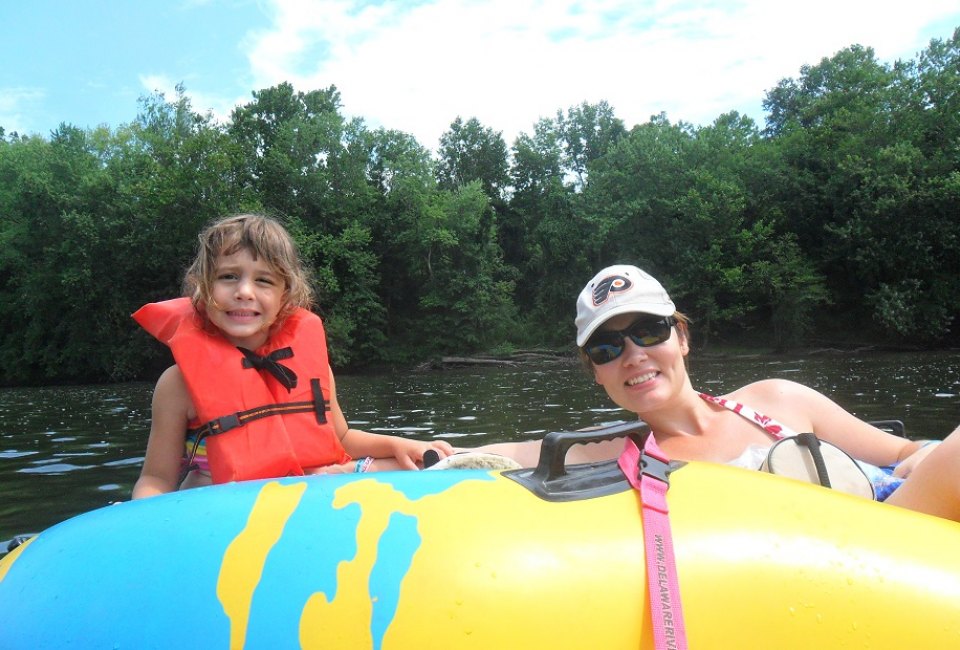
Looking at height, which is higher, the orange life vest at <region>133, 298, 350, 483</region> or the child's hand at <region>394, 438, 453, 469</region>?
the orange life vest at <region>133, 298, 350, 483</region>

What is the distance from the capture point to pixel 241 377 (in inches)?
95.2

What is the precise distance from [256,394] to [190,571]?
111cm

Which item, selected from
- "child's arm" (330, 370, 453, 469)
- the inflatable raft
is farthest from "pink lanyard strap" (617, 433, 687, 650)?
"child's arm" (330, 370, 453, 469)

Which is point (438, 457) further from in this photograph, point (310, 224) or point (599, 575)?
point (310, 224)

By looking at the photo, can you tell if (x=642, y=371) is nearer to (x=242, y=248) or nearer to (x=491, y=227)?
(x=242, y=248)

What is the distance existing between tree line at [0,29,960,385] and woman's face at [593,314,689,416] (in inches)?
967

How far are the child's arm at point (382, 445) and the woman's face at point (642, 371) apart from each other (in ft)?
2.32

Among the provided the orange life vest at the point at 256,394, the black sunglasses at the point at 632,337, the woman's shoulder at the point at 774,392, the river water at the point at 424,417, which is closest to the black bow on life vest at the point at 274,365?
the orange life vest at the point at 256,394

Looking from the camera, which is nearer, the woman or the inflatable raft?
the inflatable raft

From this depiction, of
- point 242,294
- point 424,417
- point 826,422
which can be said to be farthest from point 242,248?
point 424,417

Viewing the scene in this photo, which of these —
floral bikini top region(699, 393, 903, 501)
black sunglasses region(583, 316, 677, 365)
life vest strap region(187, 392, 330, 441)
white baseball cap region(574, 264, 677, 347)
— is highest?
white baseball cap region(574, 264, 677, 347)

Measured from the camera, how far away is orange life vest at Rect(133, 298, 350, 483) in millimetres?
2326

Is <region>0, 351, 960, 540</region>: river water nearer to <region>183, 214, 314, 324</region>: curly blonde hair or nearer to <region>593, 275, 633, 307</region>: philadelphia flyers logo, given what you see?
<region>183, 214, 314, 324</region>: curly blonde hair

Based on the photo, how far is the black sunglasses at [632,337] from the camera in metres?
2.20
